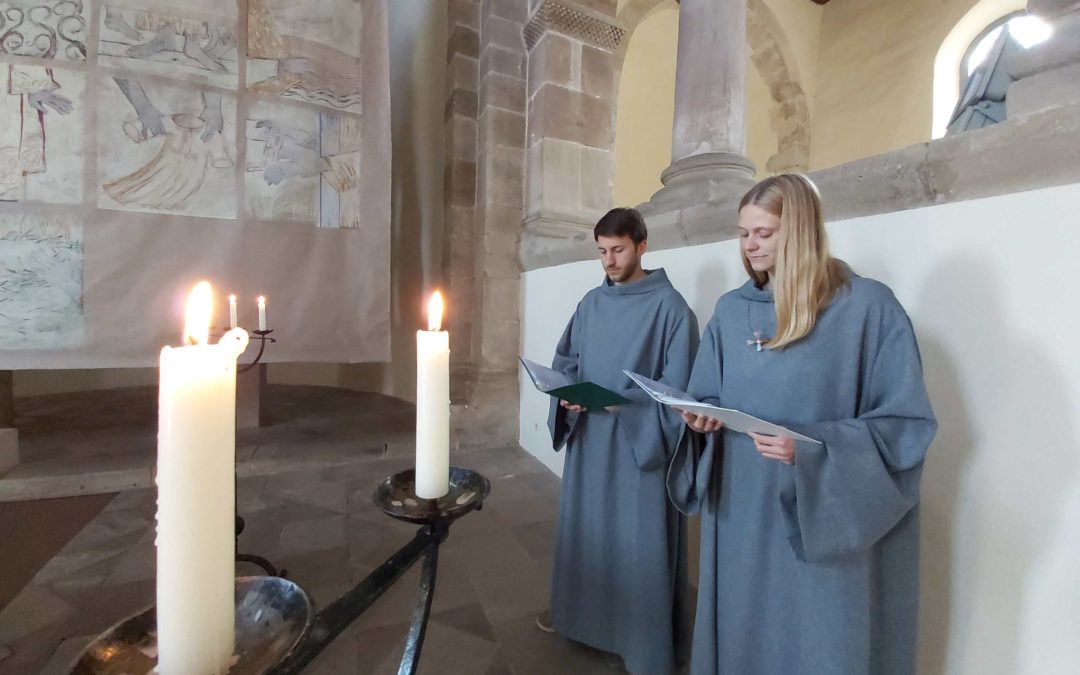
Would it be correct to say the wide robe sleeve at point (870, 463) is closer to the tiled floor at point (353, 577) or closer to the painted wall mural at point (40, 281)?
the tiled floor at point (353, 577)

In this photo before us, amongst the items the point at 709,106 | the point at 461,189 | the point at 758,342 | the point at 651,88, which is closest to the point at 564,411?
the point at 758,342

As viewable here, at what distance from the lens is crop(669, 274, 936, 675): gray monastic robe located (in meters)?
0.97

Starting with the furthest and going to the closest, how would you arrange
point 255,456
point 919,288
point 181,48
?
point 255,456, point 181,48, point 919,288

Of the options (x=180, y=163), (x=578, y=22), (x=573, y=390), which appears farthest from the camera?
(x=578, y=22)

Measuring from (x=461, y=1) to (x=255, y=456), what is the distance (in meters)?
4.14

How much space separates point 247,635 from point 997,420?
4.92ft

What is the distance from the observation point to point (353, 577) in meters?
2.12

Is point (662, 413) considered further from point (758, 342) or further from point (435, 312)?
point (435, 312)

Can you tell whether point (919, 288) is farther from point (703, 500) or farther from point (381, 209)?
point (381, 209)

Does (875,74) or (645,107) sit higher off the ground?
(875,74)

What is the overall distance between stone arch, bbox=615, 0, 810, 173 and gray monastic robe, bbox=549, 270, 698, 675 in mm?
6666

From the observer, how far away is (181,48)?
293 centimetres

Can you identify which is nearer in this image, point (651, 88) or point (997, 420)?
point (997, 420)

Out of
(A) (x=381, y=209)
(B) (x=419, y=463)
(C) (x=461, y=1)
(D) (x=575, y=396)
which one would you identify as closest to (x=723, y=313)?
(D) (x=575, y=396)
